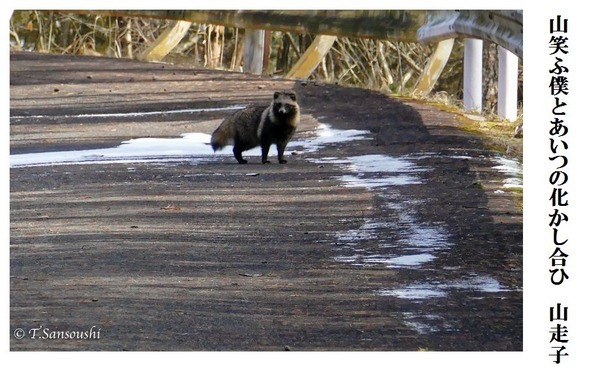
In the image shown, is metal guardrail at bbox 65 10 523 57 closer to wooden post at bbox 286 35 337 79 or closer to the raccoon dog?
wooden post at bbox 286 35 337 79

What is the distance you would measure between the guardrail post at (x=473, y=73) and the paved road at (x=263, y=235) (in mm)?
352

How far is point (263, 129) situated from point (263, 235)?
3023 mm

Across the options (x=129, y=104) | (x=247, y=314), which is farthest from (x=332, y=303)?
(x=129, y=104)

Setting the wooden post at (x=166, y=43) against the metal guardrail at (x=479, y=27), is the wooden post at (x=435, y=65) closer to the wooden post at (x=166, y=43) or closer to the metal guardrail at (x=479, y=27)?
the metal guardrail at (x=479, y=27)

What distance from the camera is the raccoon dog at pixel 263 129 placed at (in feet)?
32.7

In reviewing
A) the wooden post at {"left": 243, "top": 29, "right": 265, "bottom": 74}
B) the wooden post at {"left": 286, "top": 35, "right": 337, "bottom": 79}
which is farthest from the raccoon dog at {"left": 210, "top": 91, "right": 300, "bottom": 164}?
the wooden post at {"left": 243, "top": 29, "right": 265, "bottom": 74}

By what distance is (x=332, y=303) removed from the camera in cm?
579

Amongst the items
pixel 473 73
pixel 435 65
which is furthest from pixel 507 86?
pixel 435 65

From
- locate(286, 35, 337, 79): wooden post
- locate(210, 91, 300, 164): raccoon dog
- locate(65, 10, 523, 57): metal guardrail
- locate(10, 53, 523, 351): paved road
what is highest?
locate(65, 10, 523, 57): metal guardrail

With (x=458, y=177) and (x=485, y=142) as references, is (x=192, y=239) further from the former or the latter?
(x=485, y=142)

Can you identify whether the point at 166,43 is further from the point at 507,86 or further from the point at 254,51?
the point at 507,86

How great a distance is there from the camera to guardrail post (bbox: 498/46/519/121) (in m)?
9.91

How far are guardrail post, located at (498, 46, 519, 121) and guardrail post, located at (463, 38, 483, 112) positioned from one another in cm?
24

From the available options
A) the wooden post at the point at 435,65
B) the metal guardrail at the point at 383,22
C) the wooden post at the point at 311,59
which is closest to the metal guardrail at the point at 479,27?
the metal guardrail at the point at 383,22
